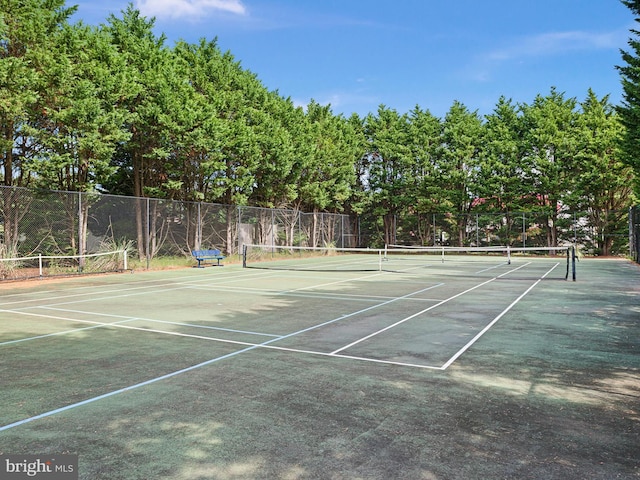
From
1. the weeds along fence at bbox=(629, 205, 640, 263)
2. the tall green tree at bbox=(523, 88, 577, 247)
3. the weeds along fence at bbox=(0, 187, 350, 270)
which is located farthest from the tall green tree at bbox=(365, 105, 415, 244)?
the weeds along fence at bbox=(629, 205, 640, 263)

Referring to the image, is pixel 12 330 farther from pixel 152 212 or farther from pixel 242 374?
pixel 152 212

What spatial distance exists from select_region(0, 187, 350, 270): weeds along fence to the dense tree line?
3.19ft

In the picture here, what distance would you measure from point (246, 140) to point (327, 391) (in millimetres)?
23419

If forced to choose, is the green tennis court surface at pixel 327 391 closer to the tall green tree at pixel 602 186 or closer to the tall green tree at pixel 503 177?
the tall green tree at pixel 602 186

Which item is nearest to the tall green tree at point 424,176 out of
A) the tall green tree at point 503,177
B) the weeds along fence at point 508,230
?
→ the weeds along fence at point 508,230

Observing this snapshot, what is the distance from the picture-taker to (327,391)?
4578 mm

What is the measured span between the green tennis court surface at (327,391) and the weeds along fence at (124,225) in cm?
913

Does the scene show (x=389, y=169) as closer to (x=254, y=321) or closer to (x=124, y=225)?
(x=124, y=225)

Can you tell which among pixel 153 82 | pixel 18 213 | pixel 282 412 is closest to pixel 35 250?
pixel 18 213

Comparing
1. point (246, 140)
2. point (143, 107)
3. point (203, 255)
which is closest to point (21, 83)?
point (143, 107)

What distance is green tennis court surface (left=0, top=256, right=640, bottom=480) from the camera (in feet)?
10.5

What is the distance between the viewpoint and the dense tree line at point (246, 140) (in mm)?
18672

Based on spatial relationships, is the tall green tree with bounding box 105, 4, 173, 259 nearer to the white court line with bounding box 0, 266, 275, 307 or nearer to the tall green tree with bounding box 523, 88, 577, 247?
the white court line with bounding box 0, 266, 275, 307

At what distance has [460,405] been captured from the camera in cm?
418
